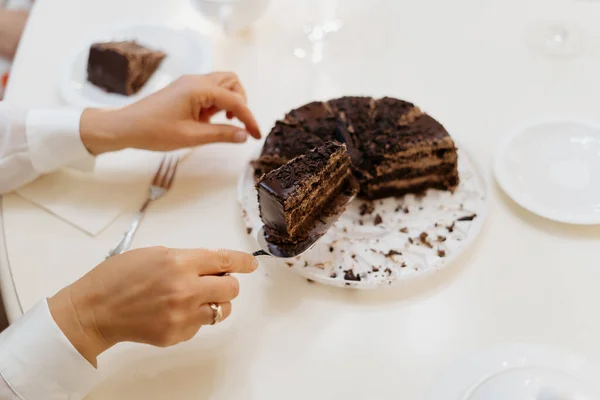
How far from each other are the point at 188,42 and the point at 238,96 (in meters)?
0.52

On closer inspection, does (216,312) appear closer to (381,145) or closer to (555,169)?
(381,145)

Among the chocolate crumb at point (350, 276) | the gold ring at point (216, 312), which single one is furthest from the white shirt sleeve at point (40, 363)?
the chocolate crumb at point (350, 276)

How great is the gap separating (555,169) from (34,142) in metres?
1.46

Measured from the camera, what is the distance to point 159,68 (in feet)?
5.96

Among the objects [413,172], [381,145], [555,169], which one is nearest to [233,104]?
[381,145]

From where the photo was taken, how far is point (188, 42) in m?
1.87

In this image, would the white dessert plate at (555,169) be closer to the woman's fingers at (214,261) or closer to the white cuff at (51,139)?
the woman's fingers at (214,261)

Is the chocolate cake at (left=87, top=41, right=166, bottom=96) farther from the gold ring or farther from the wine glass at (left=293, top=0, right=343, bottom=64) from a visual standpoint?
the gold ring

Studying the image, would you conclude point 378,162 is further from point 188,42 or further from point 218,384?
point 188,42

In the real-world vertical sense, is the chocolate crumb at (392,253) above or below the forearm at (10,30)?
below

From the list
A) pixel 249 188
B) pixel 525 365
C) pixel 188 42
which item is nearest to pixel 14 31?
pixel 188 42

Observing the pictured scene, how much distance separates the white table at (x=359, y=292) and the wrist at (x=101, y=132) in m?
0.22

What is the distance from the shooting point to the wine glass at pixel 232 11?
5.84 feet

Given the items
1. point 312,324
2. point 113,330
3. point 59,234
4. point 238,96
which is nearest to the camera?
point 113,330
